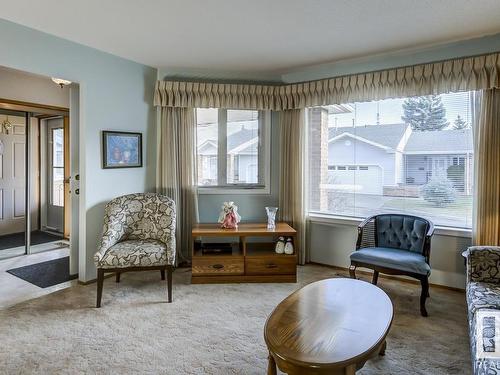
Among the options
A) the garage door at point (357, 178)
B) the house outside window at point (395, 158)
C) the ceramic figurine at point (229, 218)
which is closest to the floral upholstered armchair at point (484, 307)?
the house outside window at point (395, 158)

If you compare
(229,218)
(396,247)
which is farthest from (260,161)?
(396,247)

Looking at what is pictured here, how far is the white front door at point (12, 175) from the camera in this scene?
4969 mm

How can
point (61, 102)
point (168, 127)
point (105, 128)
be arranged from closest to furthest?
point (105, 128)
point (168, 127)
point (61, 102)

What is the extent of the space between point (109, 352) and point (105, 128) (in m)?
2.27

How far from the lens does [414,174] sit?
3604 millimetres

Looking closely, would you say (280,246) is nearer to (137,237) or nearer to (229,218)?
(229,218)

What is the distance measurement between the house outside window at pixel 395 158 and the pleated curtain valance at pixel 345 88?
0.20m

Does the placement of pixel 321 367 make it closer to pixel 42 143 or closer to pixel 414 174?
pixel 414 174

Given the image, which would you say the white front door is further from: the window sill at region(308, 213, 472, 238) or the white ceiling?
the window sill at region(308, 213, 472, 238)

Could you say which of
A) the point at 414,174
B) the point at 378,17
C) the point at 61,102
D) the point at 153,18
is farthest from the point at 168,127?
the point at 414,174

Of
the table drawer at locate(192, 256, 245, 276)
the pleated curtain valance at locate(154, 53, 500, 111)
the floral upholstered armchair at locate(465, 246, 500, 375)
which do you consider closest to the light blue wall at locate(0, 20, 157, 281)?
the pleated curtain valance at locate(154, 53, 500, 111)

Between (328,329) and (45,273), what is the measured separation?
3380mm

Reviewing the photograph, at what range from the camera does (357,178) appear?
13.0ft

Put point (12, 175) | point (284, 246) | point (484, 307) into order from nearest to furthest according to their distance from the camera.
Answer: point (484, 307) → point (284, 246) → point (12, 175)
